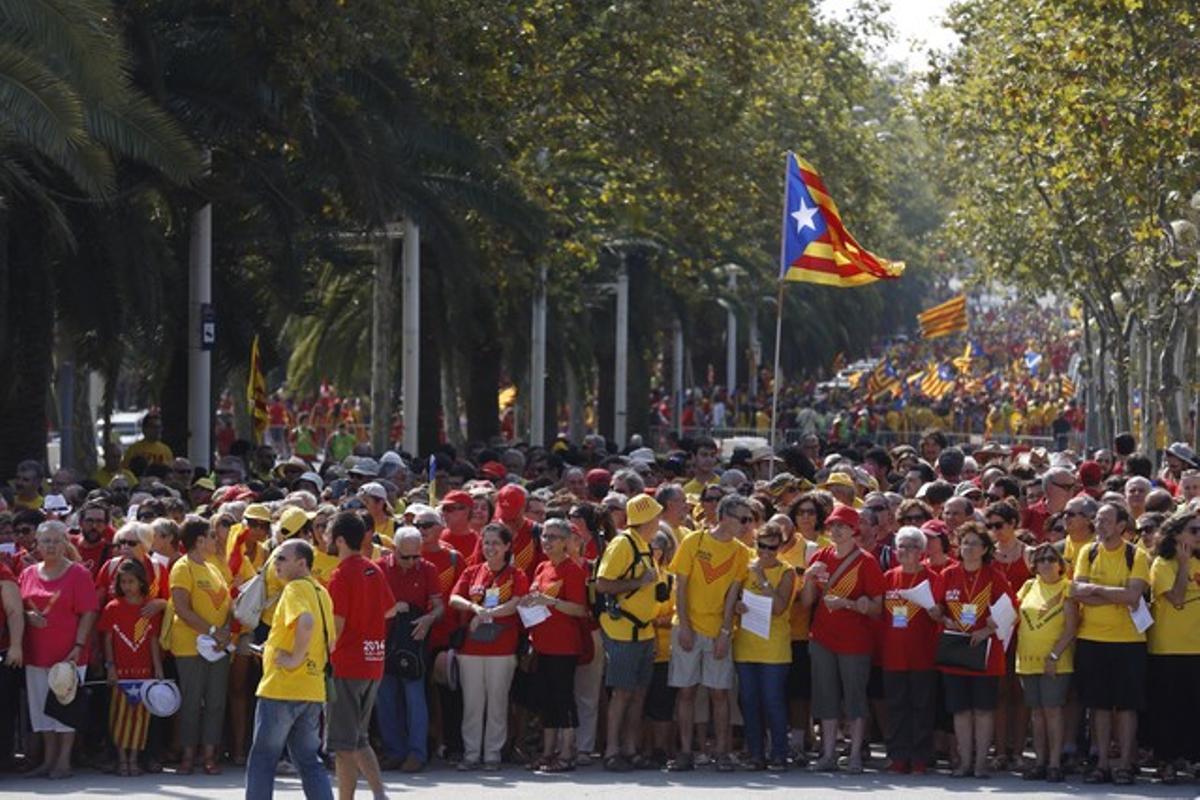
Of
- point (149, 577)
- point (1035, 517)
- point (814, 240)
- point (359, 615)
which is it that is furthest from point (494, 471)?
point (359, 615)

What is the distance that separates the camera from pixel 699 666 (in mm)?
15969

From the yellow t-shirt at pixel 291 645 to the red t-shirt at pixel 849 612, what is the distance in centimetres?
428

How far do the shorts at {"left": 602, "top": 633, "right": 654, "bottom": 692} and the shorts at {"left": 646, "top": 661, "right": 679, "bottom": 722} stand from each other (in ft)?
0.63

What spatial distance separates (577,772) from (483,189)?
610 inches

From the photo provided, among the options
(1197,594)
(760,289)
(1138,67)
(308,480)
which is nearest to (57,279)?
(308,480)

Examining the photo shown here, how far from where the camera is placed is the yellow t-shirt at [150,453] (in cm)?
2581

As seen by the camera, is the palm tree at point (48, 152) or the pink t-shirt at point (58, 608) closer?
the pink t-shirt at point (58, 608)

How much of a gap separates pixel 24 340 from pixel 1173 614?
12355mm

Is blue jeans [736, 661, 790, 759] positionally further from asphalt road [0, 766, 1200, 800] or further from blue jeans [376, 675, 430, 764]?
blue jeans [376, 675, 430, 764]

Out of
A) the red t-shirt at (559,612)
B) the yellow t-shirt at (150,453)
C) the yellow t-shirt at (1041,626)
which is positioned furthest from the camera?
the yellow t-shirt at (150,453)

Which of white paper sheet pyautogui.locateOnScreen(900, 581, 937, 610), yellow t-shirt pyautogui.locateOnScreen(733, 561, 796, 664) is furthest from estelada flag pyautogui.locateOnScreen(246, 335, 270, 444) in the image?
white paper sheet pyautogui.locateOnScreen(900, 581, 937, 610)

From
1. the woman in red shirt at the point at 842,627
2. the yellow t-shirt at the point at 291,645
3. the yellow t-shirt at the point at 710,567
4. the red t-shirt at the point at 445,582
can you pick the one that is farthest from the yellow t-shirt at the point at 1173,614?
the yellow t-shirt at the point at 291,645

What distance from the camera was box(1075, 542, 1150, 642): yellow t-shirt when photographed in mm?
15320

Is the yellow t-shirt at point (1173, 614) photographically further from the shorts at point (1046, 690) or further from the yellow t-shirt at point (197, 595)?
the yellow t-shirt at point (197, 595)
